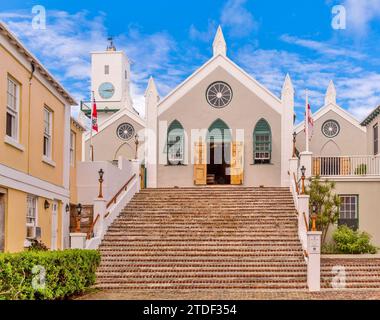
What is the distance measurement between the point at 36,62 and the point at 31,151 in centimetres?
249

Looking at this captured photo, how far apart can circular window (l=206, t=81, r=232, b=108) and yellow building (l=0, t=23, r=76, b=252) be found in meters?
11.2

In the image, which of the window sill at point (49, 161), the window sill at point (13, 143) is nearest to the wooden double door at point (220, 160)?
the window sill at point (49, 161)

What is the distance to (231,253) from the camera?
21312 mm

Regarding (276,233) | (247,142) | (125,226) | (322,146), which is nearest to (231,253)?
(276,233)

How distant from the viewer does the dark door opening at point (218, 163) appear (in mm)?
33281

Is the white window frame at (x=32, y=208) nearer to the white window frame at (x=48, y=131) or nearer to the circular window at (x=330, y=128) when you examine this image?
the white window frame at (x=48, y=131)

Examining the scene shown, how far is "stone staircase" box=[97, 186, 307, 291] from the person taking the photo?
63.5ft

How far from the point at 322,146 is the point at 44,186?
69.2 ft

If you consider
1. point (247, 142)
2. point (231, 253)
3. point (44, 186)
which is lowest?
point (231, 253)

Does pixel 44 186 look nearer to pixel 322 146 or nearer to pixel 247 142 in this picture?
pixel 247 142

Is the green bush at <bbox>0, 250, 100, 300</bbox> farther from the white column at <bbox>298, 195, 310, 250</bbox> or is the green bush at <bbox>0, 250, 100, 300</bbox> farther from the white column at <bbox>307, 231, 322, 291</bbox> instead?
the white column at <bbox>298, 195, 310, 250</bbox>

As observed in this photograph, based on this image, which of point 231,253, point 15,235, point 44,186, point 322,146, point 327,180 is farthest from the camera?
point 322,146

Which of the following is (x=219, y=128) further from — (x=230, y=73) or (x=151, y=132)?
(x=151, y=132)

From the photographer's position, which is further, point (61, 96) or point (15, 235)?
point (61, 96)
